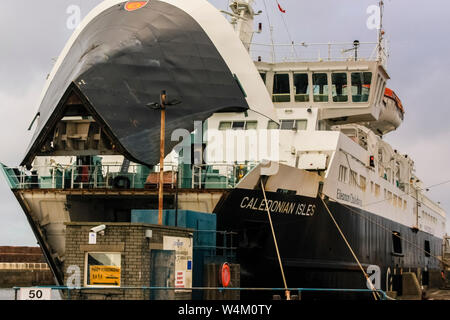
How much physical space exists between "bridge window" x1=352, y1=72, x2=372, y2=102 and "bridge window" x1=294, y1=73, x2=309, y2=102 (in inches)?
93.6

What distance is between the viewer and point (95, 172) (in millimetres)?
26953

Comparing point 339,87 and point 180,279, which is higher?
point 339,87

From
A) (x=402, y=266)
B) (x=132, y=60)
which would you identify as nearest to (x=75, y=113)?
(x=132, y=60)

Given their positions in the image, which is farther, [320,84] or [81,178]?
[320,84]

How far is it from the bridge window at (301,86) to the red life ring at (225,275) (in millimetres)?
15936

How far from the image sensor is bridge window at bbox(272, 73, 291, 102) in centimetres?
3594

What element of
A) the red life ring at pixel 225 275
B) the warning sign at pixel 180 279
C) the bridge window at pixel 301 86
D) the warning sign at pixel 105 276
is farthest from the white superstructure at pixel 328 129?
the warning sign at pixel 105 276

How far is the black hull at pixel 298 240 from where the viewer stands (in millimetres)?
25797

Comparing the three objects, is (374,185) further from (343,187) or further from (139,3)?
(139,3)

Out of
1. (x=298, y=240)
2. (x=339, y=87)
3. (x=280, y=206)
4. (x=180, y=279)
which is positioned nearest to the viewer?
(x=180, y=279)

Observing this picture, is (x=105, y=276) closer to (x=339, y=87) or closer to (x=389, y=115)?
(x=339, y=87)

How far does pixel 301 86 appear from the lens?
35.9 metres

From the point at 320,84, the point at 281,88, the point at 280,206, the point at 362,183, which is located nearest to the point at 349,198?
the point at 362,183

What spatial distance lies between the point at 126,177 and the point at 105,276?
30.0 feet
